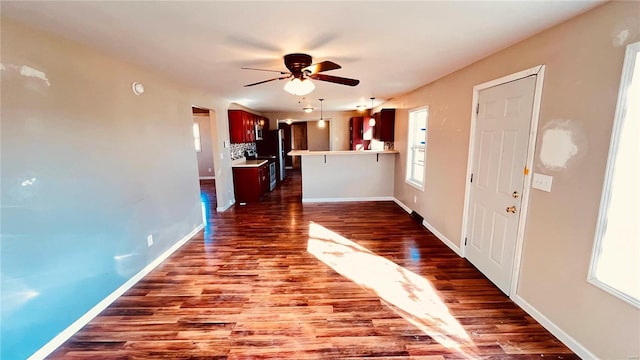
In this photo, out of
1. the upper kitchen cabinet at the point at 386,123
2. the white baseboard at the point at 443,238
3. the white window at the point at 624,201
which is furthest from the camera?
the upper kitchen cabinet at the point at 386,123

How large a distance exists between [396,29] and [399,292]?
2.24m

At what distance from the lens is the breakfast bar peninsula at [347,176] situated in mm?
5746

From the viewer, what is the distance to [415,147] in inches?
192

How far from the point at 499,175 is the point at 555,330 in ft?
Answer: 4.18

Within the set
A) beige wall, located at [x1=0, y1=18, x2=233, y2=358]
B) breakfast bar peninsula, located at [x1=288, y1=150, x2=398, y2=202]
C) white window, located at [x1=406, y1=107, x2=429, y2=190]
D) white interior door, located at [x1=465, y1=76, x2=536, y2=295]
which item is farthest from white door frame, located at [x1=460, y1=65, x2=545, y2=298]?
beige wall, located at [x1=0, y1=18, x2=233, y2=358]

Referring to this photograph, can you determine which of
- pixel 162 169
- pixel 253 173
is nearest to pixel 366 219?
pixel 253 173

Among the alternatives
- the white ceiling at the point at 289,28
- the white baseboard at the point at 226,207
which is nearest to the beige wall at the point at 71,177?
the white ceiling at the point at 289,28

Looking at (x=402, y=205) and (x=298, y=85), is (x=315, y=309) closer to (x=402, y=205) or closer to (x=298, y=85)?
(x=298, y=85)

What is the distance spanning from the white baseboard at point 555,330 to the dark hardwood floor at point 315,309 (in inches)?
1.7

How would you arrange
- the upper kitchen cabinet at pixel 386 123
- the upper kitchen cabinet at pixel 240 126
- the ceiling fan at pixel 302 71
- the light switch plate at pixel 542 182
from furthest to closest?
the upper kitchen cabinet at pixel 386 123 → the upper kitchen cabinet at pixel 240 126 → the ceiling fan at pixel 302 71 → the light switch plate at pixel 542 182

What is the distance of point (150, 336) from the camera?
6.53 ft

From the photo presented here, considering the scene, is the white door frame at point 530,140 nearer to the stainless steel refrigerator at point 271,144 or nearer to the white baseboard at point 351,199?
the white baseboard at point 351,199

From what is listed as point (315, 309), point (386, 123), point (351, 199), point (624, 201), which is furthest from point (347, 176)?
point (624, 201)

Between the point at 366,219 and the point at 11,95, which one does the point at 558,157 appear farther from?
the point at 11,95
